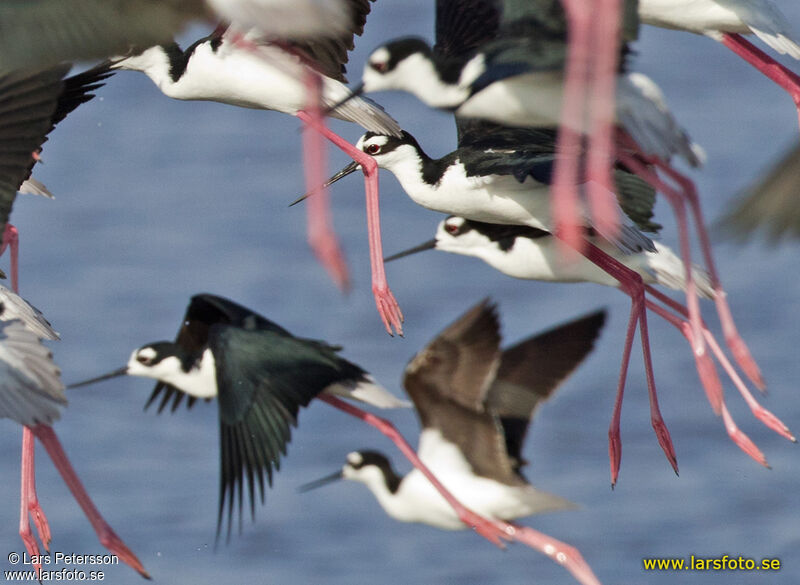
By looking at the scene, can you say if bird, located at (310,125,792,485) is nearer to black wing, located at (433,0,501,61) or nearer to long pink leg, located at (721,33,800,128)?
black wing, located at (433,0,501,61)

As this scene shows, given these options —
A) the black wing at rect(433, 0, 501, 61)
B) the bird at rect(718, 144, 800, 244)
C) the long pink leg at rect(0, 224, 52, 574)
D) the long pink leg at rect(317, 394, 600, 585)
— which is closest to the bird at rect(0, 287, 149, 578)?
the long pink leg at rect(0, 224, 52, 574)

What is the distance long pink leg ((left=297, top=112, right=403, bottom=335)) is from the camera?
6004 mm

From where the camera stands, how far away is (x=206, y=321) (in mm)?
6660

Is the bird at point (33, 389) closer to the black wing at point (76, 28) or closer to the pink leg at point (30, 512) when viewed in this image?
the pink leg at point (30, 512)

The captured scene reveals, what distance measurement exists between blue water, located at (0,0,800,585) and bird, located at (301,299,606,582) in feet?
3.45

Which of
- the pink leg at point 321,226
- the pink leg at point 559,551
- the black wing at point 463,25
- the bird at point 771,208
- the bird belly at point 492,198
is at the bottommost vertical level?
the pink leg at point 559,551

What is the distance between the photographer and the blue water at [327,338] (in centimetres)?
770

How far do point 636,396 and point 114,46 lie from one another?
4.34 meters

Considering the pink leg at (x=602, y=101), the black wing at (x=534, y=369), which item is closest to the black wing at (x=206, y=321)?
the black wing at (x=534, y=369)

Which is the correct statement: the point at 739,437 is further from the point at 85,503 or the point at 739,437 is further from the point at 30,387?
the point at 30,387

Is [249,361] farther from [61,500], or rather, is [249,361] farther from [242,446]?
[61,500]

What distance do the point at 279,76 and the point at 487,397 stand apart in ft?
3.85

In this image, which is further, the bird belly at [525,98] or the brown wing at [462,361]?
the brown wing at [462,361]

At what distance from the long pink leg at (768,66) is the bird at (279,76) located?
1.08 meters
